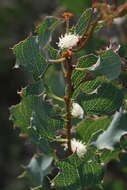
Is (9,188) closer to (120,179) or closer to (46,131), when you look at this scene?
(120,179)

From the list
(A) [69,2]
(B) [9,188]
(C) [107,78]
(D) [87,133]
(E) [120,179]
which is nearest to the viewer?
(C) [107,78]

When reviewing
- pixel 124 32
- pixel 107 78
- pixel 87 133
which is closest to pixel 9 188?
pixel 124 32

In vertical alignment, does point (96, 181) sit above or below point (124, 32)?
below

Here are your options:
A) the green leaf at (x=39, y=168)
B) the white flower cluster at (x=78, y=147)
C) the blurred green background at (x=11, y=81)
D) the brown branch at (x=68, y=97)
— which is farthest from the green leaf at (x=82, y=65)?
the blurred green background at (x=11, y=81)

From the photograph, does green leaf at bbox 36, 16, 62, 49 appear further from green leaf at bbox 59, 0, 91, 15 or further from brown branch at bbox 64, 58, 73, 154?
green leaf at bbox 59, 0, 91, 15

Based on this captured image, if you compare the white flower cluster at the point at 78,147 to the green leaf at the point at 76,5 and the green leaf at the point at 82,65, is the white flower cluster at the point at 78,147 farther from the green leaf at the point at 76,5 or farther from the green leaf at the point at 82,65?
the green leaf at the point at 76,5

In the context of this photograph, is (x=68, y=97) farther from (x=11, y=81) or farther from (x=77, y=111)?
(x=11, y=81)
